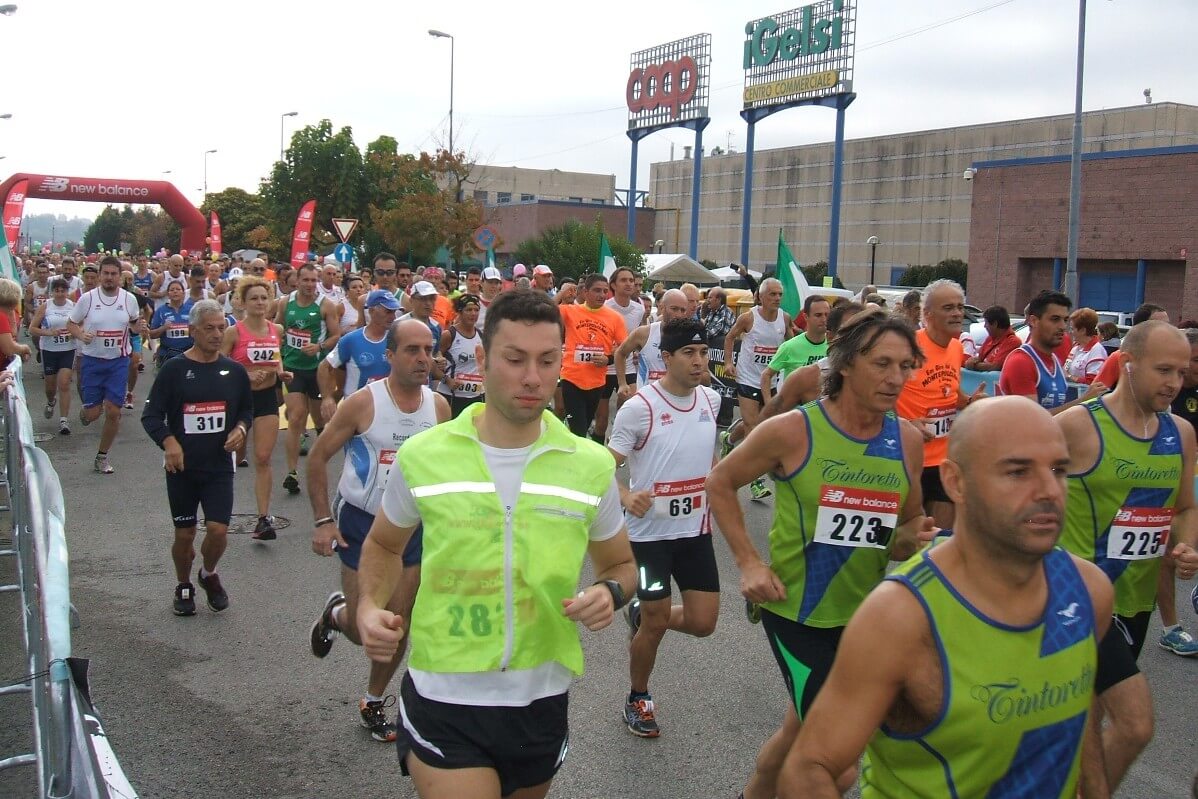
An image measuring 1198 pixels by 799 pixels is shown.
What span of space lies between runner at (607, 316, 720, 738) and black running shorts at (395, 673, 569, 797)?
6.60 feet

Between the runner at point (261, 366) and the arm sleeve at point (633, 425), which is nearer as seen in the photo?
the arm sleeve at point (633, 425)

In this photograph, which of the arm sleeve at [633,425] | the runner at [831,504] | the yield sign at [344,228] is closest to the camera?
the runner at [831,504]

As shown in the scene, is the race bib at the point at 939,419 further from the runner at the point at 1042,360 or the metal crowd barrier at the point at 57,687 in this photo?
the metal crowd barrier at the point at 57,687

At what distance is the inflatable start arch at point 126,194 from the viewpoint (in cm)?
3922

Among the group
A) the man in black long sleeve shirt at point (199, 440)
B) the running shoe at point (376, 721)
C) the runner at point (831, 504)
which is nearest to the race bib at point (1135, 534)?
the runner at point (831, 504)

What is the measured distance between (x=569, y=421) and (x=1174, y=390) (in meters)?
8.19

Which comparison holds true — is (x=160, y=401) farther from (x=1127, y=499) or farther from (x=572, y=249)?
(x=572, y=249)

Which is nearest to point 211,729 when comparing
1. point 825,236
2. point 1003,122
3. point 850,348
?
point 850,348

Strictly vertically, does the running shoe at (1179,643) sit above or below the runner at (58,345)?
below

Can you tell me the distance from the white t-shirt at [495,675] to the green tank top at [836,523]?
3.53 ft

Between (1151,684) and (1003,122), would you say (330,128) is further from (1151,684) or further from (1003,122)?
(1151,684)

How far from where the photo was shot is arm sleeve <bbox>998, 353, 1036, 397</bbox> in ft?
22.7

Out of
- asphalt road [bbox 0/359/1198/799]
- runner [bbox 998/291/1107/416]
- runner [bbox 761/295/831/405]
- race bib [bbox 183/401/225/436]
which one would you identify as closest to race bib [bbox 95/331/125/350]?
asphalt road [bbox 0/359/1198/799]

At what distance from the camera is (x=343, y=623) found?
4629 mm
